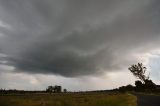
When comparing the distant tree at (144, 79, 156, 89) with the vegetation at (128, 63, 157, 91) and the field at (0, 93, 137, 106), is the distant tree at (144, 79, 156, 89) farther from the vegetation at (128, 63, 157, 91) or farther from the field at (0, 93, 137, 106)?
the field at (0, 93, 137, 106)

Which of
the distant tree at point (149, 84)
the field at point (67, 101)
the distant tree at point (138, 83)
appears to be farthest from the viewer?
the distant tree at point (138, 83)

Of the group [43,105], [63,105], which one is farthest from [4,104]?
[63,105]

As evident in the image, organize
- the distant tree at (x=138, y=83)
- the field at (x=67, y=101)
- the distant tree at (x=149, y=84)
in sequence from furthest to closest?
the distant tree at (x=138, y=83) → the distant tree at (x=149, y=84) → the field at (x=67, y=101)

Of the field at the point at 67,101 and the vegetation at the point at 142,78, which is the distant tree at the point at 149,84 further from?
the field at the point at 67,101

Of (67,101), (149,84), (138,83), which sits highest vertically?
(138,83)

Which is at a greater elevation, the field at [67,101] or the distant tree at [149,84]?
the distant tree at [149,84]

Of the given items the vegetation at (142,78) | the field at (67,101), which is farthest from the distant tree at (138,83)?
the field at (67,101)

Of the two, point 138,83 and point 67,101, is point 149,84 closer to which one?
point 138,83

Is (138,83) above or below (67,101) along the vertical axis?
above

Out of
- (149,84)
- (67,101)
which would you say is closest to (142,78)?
(149,84)

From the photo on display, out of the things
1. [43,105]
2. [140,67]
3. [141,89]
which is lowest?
[43,105]

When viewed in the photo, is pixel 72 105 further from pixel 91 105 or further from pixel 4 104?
pixel 4 104

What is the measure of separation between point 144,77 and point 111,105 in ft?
263

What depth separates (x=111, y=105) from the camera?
29.6 meters
